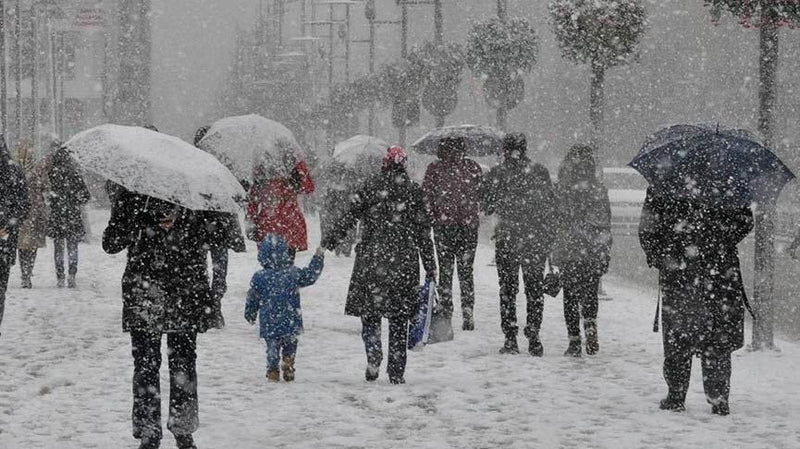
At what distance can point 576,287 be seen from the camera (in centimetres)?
1079

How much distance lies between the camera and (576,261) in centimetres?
1071

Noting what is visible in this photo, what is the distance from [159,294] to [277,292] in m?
2.40

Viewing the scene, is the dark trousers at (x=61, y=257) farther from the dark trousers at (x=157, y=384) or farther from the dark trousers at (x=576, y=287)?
the dark trousers at (x=157, y=384)

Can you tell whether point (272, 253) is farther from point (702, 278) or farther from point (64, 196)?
point (64, 196)

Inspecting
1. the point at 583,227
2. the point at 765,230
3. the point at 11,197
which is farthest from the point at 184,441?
the point at 765,230

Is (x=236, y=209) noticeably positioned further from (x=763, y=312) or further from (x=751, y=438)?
(x=763, y=312)

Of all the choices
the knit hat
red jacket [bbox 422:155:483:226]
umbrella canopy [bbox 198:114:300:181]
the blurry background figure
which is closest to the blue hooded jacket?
the knit hat

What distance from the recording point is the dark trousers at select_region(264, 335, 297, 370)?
9.34 m

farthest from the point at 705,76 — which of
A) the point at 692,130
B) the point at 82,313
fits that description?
the point at 692,130

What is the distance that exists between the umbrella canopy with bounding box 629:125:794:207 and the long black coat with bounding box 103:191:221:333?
9.74 ft

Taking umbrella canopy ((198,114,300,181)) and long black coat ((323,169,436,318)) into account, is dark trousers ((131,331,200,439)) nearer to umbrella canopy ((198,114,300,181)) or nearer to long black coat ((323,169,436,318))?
long black coat ((323,169,436,318))

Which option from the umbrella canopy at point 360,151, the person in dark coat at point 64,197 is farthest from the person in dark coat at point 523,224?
the person in dark coat at point 64,197

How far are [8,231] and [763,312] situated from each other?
246 inches

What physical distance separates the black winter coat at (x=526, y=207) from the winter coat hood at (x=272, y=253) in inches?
82.2
